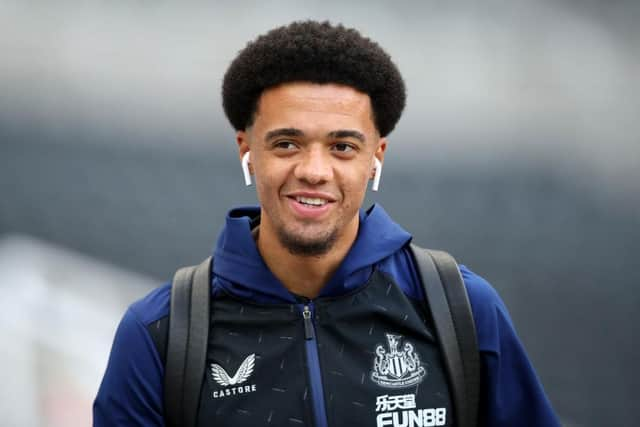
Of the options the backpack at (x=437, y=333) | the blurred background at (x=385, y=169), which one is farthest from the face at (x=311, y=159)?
the blurred background at (x=385, y=169)

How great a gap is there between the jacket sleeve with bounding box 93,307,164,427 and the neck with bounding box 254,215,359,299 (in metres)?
0.37

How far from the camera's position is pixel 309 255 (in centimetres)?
206

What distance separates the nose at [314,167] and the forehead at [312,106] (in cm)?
7

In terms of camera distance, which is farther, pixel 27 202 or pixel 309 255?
pixel 27 202

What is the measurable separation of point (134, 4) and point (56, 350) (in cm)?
146

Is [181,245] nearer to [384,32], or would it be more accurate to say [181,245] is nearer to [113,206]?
[113,206]

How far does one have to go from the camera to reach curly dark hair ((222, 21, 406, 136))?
1.99 m

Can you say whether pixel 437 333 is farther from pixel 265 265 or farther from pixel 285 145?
pixel 285 145

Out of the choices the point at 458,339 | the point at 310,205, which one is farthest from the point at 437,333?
the point at 310,205

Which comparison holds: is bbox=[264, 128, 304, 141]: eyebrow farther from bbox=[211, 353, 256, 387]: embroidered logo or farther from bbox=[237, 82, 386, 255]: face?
bbox=[211, 353, 256, 387]: embroidered logo

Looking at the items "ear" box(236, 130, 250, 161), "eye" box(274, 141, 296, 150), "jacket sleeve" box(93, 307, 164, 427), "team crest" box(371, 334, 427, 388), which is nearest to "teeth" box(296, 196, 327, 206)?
"eye" box(274, 141, 296, 150)

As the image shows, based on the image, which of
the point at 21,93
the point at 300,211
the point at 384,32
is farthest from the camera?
the point at 384,32

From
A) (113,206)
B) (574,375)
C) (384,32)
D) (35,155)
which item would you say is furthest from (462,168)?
(35,155)

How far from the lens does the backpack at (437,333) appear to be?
1.95 metres
